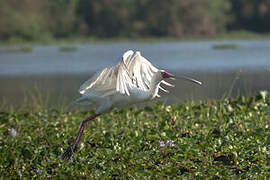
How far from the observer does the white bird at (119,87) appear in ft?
14.9

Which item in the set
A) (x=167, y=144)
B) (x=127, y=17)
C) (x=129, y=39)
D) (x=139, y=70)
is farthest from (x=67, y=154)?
(x=127, y=17)

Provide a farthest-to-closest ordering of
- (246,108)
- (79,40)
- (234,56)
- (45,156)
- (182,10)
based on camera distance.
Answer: (182,10) → (79,40) → (234,56) → (246,108) → (45,156)

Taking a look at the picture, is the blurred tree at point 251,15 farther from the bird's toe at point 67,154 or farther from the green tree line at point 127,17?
the bird's toe at point 67,154

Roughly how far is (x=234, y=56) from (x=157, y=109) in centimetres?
1197

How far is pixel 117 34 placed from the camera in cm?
3158

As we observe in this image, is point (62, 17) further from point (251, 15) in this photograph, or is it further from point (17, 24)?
point (251, 15)

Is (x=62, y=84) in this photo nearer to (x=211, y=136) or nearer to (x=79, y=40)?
(x=211, y=136)

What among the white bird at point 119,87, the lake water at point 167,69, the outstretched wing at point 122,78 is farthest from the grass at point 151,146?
the lake water at point 167,69

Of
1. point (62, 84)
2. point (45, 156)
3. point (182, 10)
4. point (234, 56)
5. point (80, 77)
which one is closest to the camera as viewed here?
point (45, 156)

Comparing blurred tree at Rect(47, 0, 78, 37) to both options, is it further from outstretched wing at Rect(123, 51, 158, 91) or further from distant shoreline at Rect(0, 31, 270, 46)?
outstretched wing at Rect(123, 51, 158, 91)

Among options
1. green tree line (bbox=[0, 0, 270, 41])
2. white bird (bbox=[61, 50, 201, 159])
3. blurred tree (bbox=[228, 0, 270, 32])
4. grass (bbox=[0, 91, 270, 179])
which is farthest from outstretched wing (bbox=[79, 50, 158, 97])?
blurred tree (bbox=[228, 0, 270, 32])

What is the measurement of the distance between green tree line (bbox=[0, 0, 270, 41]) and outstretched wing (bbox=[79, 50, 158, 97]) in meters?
25.6

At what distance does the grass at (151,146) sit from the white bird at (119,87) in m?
0.30

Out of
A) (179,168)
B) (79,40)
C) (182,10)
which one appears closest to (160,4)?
(182,10)
